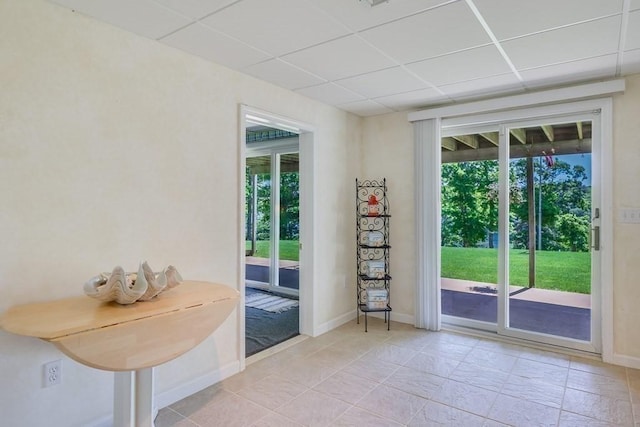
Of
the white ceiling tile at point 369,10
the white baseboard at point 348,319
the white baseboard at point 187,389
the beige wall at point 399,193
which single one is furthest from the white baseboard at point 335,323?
the white ceiling tile at point 369,10

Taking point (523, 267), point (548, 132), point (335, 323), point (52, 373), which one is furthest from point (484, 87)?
point (52, 373)

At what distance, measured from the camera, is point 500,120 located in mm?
3451

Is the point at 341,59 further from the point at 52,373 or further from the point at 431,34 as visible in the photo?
the point at 52,373

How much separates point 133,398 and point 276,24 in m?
2.07

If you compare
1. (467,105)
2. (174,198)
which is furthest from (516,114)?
(174,198)

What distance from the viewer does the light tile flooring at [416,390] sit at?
7.17 ft

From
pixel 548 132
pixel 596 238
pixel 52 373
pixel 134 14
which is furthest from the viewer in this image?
pixel 548 132

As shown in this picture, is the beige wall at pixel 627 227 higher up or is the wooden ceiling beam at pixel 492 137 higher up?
the wooden ceiling beam at pixel 492 137

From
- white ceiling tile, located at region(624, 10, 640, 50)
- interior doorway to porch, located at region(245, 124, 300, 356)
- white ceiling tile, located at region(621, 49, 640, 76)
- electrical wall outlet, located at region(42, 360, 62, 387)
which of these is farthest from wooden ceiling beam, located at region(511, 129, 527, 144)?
electrical wall outlet, located at region(42, 360, 62, 387)

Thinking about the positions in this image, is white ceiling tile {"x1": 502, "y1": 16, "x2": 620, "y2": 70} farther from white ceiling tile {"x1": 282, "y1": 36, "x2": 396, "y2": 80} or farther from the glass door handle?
the glass door handle

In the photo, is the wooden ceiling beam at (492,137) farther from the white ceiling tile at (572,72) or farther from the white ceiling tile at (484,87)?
the white ceiling tile at (572,72)

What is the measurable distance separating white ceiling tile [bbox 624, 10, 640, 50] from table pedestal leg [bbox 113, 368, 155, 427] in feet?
10.2

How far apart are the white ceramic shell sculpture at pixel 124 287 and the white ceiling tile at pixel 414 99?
8.63ft

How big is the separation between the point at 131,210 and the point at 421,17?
196 cm
